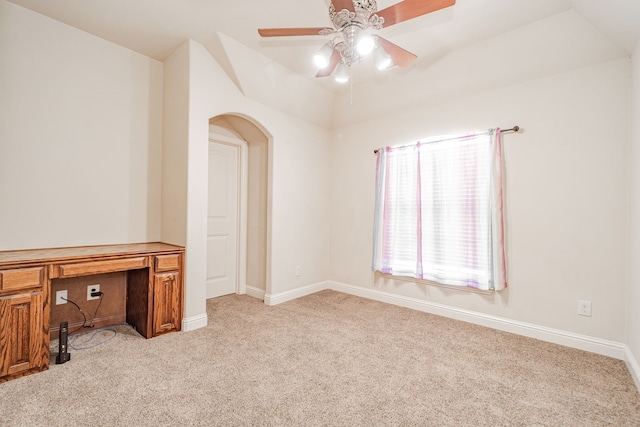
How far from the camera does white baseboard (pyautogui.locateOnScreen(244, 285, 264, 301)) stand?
376 cm

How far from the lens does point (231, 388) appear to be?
5.96 ft

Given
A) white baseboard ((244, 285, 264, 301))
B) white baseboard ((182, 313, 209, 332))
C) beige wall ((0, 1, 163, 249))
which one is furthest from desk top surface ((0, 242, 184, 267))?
white baseboard ((244, 285, 264, 301))

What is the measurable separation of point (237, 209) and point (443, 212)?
Answer: 260 cm

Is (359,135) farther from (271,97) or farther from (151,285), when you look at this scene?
(151,285)

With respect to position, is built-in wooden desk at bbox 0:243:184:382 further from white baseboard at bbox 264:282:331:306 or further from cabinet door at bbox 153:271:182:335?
white baseboard at bbox 264:282:331:306

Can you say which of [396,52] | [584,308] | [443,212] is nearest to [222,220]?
[443,212]

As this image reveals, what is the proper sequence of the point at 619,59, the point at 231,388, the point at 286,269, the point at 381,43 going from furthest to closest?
the point at 286,269 → the point at 619,59 → the point at 381,43 → the point at 231,388

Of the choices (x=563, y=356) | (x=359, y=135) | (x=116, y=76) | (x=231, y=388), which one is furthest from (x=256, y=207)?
(x=563, y=356)

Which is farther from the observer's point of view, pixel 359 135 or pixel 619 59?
pixel 359 135

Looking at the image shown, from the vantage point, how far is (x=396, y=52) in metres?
2.15

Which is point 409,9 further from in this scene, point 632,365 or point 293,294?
point 293,294

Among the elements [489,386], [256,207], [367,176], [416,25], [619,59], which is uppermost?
[416,25]

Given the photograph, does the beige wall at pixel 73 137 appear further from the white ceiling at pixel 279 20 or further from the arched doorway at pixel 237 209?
the arched doorway at pixel 237 209

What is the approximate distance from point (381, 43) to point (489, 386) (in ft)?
7.93
